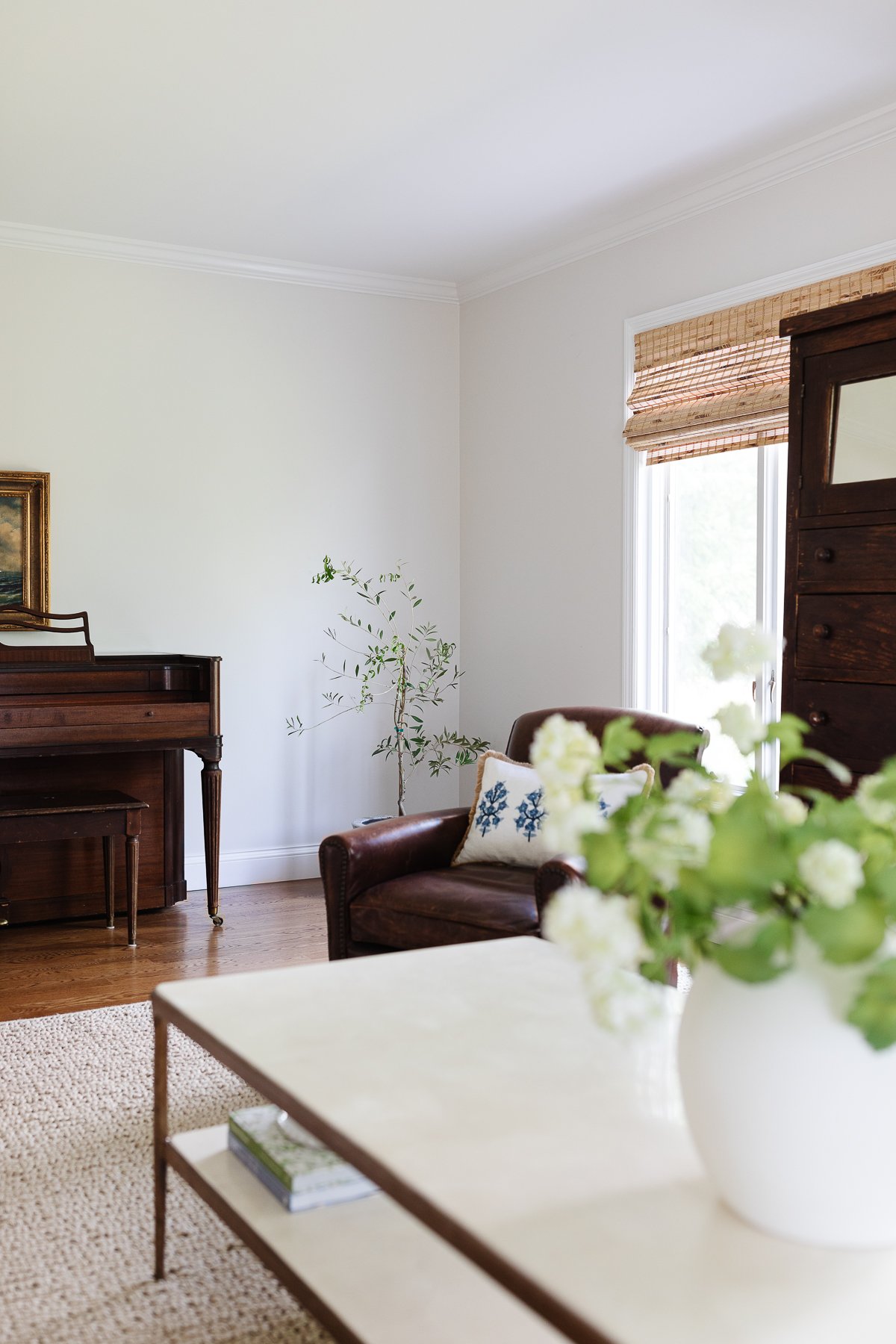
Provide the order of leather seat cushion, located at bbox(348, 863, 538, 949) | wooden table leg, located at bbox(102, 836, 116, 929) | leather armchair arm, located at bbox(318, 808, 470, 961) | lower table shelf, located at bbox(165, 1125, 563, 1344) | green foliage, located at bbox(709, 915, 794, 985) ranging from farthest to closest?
wooden table leg, located at bbox(102, 836, 116, 929)
leather armchair arm, located at bbox(318, 808, 470, 961)
leather seat cushion, located at bbox(348, 863, 538, 949)
lower table shelf, located at bbox(165, 1125, 563, 1344)
green foliage, located at bbox(709, 915, 794, 985)

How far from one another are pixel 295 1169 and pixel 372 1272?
0.25 meters

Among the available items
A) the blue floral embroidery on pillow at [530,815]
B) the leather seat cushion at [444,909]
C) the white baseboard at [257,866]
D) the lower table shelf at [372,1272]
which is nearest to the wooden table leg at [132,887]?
the white baseboard at [257,866]

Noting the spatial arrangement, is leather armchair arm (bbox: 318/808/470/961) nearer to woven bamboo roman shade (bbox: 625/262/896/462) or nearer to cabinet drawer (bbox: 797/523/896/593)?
cabinet drawer (bbox: 797/523/896/593)

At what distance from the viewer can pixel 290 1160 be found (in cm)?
190

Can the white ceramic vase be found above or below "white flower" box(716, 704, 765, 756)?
below

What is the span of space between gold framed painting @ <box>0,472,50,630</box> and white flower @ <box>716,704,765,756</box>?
4087 millimetres

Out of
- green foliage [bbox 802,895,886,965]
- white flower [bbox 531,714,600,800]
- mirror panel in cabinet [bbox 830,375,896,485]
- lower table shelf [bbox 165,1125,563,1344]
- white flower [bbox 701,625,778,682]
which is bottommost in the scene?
lower table shelf [bbox 165,1125,563,1344]

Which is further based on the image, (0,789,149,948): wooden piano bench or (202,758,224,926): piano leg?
(202,758,224,926): piano leg

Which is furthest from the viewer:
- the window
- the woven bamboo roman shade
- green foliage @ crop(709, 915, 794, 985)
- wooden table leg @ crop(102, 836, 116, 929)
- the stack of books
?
wooden table leg @ crop(102, 836, 116, 929)

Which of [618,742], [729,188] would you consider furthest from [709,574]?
[618,742]

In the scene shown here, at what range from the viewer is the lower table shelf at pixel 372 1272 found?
5.01 feet

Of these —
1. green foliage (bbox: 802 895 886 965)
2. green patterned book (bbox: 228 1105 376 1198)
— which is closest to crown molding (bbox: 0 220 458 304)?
green patterned book (bbox: 228 1105 376 1198)

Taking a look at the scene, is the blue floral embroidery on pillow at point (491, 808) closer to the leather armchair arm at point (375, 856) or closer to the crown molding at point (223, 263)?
the leather armchair arm at point (375, 856)

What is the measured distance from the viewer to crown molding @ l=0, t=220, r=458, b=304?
192 inches
